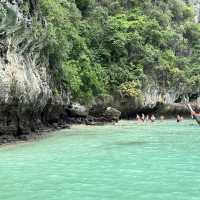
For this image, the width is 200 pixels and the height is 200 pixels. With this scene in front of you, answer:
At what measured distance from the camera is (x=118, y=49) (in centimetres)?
3816

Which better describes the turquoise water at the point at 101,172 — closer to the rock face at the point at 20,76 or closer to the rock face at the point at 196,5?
the rock face at the point at 20,76

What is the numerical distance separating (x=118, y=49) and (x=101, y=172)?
27.5 meters

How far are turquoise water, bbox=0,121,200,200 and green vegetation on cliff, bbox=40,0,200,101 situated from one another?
1107 centimetres

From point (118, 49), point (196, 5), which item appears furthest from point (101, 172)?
point (196, 5)

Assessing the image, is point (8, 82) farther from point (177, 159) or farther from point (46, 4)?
point (46, 4)

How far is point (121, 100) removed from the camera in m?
37.3

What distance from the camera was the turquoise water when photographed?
9.07 m

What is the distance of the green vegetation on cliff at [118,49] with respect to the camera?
102 feet

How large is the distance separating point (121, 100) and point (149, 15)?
12890mm

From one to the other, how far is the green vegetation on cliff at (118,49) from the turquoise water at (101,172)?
1107 cm

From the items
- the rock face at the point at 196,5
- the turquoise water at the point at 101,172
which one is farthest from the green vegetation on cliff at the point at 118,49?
the turquoise water at the point at 101,172

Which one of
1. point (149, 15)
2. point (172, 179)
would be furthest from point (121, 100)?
point (172, 179)

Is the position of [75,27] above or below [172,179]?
above

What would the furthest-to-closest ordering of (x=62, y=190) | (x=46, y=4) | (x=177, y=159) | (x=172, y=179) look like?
1. (x=46, y=4)
2. (x=177, y=159)
3. (x=172, y=179)
4. (x=62, y=190)
